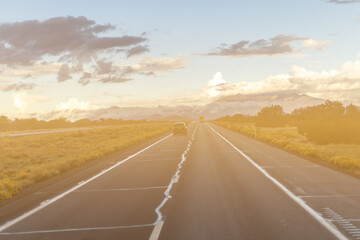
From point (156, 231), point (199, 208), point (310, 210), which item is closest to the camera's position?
point (156, 231)

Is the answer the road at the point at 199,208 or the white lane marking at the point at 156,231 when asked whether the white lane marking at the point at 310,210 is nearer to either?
the road at the point at 199,208

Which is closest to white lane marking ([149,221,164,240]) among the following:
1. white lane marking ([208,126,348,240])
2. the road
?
the road

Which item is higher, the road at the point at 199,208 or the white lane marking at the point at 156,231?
the white lane marking at the point at 156,231

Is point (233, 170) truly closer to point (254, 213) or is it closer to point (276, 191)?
point (276, 191)

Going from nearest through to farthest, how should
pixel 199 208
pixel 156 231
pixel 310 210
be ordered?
pixel 156 231
pixel 310 210
pixel 199 208

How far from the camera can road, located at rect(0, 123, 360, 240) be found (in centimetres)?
661

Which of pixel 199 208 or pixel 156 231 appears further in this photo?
pixel 199 208

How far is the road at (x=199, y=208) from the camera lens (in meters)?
6.61

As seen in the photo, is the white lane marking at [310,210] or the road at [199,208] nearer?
the white lane marking at [310,210]

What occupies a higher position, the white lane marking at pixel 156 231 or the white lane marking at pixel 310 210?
the white lane marking at pixel 156 231

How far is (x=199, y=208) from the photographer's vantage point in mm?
8344

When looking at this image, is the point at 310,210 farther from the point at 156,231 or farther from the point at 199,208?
the point at 156,231

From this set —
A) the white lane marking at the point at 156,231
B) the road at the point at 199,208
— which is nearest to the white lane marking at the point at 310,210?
the road at the point at 199,208

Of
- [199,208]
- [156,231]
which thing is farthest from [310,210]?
[156,231]
